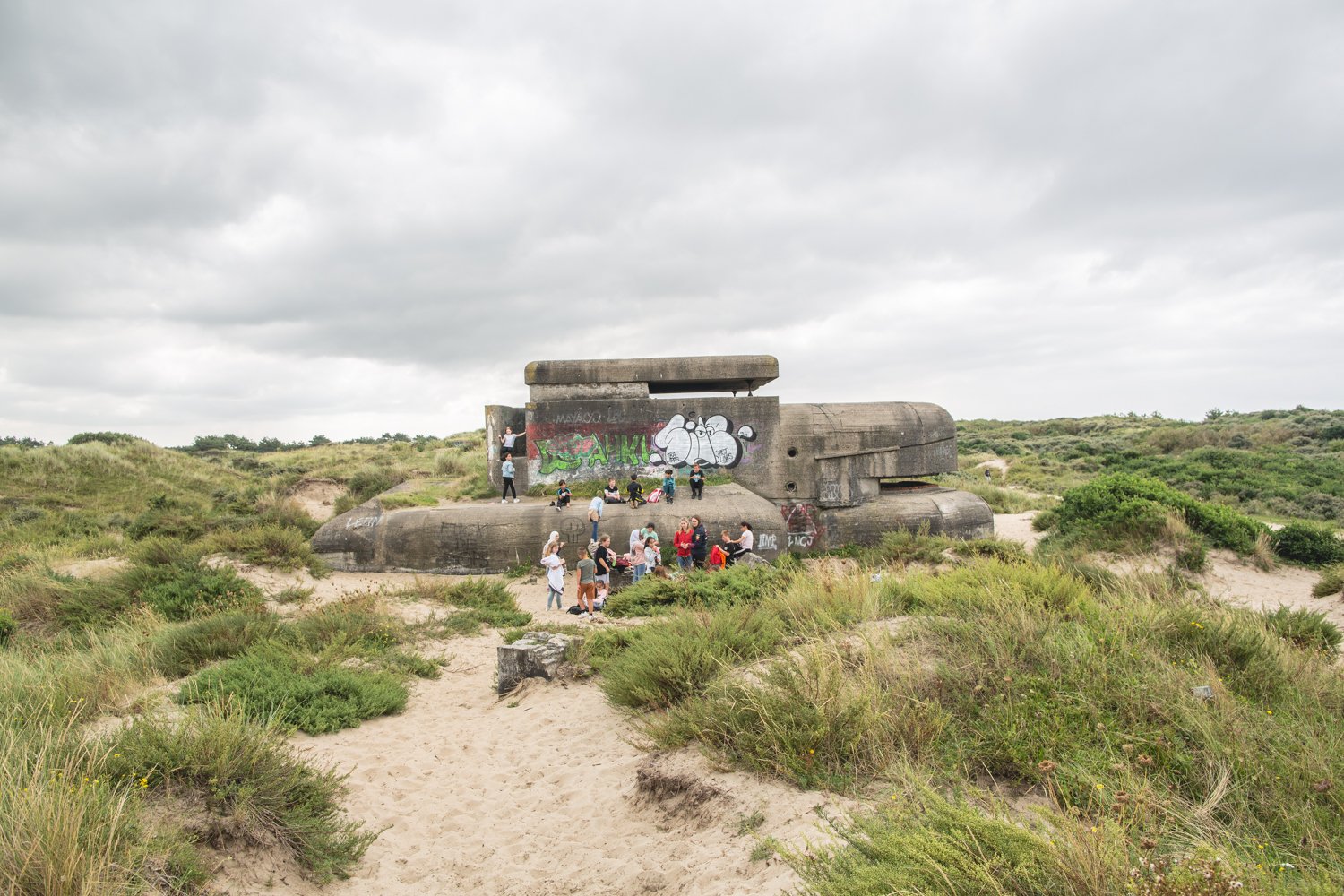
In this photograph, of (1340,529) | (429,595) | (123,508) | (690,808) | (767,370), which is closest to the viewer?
(690,808)

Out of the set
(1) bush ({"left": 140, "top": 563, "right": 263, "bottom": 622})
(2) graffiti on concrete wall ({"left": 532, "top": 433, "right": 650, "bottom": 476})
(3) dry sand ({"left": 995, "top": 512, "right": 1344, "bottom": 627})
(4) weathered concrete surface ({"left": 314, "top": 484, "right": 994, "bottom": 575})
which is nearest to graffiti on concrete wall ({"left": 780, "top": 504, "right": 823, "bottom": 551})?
(4) weathered concrete surface ({"left": 314, "top": 484, "right": 994, "bottom": 575})

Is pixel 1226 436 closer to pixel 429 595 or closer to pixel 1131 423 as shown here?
pixel 1131 423

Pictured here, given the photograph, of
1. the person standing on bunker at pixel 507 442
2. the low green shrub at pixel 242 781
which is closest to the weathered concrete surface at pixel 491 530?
the person standing on bunker at pixel 507 442

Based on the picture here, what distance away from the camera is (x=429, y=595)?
9750 mm

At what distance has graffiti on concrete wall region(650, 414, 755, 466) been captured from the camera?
12.4 metres

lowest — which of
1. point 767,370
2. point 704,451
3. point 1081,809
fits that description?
point 1081,809

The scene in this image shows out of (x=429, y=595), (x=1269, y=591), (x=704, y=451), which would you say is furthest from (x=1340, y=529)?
(x=429, y=595)

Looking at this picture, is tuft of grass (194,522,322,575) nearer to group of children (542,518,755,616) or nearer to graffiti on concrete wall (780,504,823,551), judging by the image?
group of children (542,518,755,616)

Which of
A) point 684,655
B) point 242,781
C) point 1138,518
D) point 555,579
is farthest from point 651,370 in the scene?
point 242,781

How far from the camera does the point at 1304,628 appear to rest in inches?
257

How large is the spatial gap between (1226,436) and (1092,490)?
23.9 meters

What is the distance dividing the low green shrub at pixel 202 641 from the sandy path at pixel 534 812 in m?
1.95

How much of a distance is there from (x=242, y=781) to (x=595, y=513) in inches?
283

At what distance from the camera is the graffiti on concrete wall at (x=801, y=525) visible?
39.4 ft
